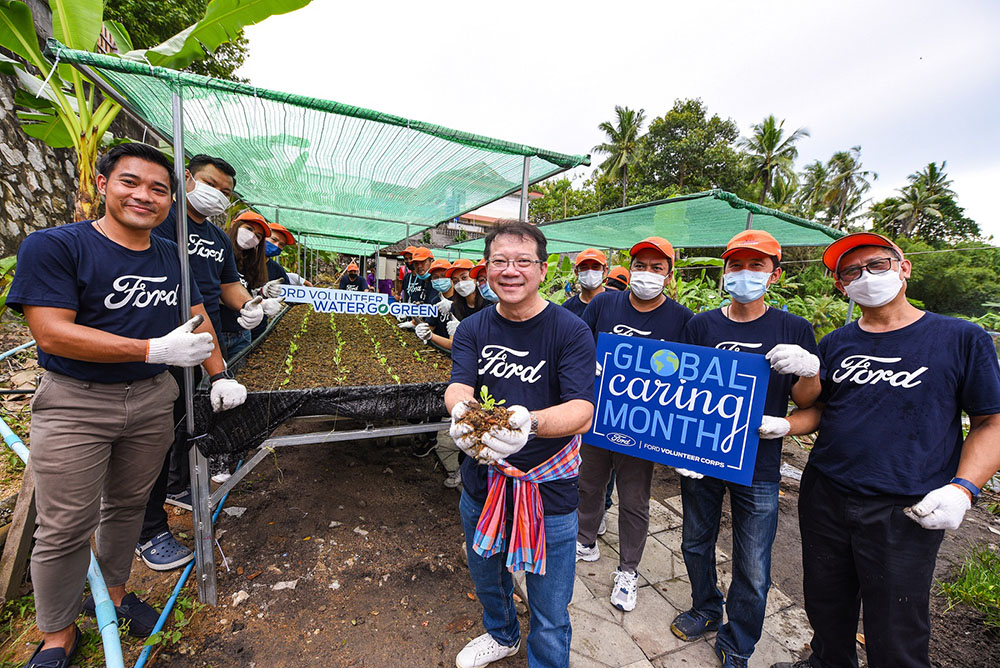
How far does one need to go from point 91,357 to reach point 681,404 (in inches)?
111

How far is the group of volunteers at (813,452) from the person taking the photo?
1615 mm

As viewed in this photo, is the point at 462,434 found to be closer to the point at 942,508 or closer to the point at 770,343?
the point at 770,343

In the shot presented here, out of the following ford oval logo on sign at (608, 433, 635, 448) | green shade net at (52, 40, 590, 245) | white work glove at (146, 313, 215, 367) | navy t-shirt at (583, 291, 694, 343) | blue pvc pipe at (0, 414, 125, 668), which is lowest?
blue pvc pipe at (0, 414, 125, 668)

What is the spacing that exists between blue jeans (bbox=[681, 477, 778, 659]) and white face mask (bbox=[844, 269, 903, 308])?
955mm

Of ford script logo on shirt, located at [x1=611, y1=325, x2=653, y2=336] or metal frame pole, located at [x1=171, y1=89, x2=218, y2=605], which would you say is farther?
ford script logo on shirt, located at [x1=611, y1=325, x2=653, y2=336]

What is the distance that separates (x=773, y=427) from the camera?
196 centimetres

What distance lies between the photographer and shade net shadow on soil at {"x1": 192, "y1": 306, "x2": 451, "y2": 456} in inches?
91.3

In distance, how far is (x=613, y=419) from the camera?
8.04 feet

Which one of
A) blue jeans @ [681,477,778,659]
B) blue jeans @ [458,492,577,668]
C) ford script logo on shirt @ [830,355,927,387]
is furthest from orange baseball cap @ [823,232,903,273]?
blue jeans @ [458,492,577,668]

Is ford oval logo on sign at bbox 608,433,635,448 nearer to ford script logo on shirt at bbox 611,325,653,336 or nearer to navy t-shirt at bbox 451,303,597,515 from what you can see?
ford script logo on shirt at bbox 611,325,653,336

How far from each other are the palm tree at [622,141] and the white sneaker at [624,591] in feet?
86.0

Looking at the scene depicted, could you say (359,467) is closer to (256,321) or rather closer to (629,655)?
(256,321)

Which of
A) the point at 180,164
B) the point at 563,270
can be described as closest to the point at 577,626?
the point at 180,164

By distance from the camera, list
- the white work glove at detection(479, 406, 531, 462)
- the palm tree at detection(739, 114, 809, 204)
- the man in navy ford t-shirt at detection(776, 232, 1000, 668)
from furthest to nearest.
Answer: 1. the palm tree at detection(739, 114, 809, 204)
2. the man in navy ford t-shirt at detection(776, 232, 1000, 668)
3. the white work glove at detection(479, 406, 531, 462)
